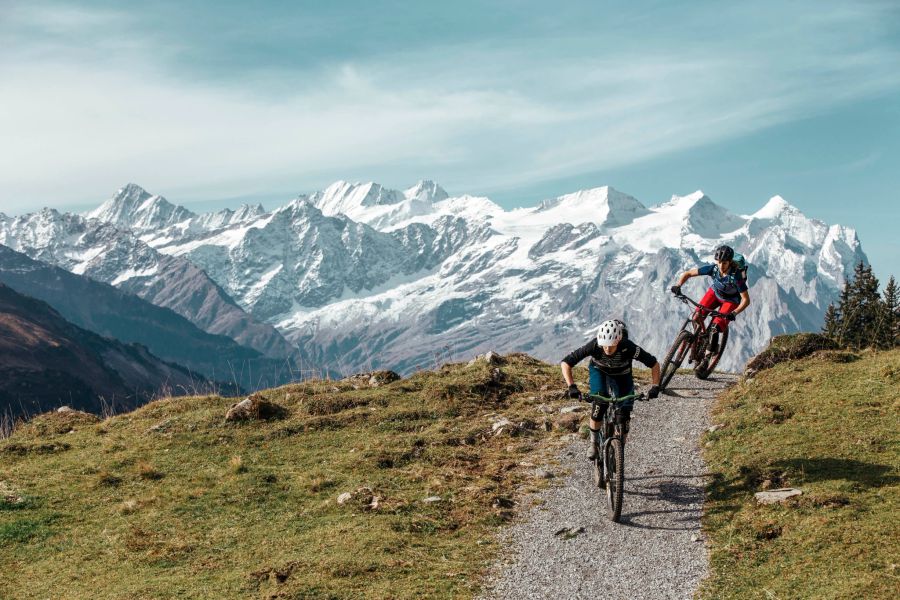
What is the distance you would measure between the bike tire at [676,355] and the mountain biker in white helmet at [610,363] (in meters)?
8.11

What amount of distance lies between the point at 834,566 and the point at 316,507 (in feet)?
33.8

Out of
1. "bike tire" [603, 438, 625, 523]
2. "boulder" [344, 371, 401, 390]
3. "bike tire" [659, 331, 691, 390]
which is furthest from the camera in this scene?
"boulder" [344, 371, 401, 390]

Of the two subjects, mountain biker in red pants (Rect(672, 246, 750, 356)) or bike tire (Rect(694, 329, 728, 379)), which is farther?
bike tire (Rect(694, 329, 728, 379))

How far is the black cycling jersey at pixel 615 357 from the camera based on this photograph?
15602 mm

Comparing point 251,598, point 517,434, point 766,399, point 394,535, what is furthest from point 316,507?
point 766,399

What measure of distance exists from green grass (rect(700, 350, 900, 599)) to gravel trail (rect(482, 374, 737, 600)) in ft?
1.67

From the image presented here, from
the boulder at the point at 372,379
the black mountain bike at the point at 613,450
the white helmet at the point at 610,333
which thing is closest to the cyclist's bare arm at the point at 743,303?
the white helmet at the point at 610,333

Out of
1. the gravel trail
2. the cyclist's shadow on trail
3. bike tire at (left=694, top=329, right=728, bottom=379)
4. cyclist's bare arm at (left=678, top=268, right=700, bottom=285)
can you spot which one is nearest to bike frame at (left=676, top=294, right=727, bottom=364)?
bike tire at (left=694, top=329, right=728, bottom=379)

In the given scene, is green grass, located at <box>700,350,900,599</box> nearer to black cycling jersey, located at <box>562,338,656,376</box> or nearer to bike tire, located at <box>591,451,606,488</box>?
bike tire, located at <box>591,451,606,488</box>

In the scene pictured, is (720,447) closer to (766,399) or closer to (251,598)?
(766,399)

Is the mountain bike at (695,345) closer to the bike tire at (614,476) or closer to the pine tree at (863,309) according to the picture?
the bike tire at (614,476)

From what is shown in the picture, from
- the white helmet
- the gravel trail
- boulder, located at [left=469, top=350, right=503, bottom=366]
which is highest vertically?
the white helmet

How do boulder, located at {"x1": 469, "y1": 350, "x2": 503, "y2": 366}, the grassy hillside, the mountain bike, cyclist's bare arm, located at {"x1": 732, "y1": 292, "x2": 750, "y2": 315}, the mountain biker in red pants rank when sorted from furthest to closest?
boulder, located at {"x1": 469, "y1": 350, "x2": 503, "y2": 366}
the mountain bike
the mountain biker in red pants
cyclist's bare arm, located at {"x1": 732, "y1": 292, "x2": 750, "y2": 315}
the grassy hillside

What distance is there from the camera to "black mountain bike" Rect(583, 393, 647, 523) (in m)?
15.0
